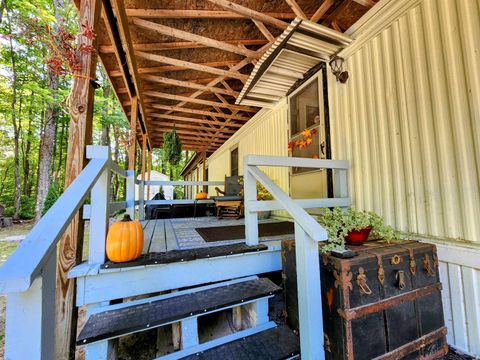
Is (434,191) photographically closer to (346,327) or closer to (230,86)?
(346,327)

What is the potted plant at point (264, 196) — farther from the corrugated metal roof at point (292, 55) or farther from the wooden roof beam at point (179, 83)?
the wooden roof beam at point (179, 83)

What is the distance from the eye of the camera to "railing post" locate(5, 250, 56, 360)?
63 cm

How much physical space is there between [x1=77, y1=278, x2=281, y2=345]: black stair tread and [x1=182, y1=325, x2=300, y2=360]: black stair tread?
0.81 feet

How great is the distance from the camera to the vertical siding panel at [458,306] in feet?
5.44

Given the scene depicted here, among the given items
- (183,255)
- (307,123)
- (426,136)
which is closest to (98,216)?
(183,255)

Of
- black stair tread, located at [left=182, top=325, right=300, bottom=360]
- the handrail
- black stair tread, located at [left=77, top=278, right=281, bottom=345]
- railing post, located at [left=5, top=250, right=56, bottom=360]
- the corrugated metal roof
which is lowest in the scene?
black stair tread, located at [left=182, top=325, right=300, bottom=360]

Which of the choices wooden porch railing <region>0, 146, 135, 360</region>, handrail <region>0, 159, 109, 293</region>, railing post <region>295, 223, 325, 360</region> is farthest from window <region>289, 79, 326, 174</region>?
wooden porch railing <region>0, 146, 135, 360</region>

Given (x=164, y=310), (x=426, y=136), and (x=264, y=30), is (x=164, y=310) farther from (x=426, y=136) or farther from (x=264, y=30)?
(x=264, y=30)

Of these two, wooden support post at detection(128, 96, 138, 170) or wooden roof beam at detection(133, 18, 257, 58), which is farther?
wooden support post at detection(128, 96, 138, 170)

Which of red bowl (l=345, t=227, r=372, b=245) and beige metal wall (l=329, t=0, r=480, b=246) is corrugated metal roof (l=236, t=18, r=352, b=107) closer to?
beige metal wall (l=329, t=0, r=480, b=246)

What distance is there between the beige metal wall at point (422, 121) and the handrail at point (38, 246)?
103 inches

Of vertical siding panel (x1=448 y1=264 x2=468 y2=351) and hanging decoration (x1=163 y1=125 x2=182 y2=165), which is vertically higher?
hanging decoration (x1=163 y1=125 x2=182 y2=165)

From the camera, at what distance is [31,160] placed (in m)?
14.5

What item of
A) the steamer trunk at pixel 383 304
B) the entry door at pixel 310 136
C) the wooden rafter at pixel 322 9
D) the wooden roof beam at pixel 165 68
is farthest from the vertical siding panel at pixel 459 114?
the wooden roof beam at pixel 165 68
